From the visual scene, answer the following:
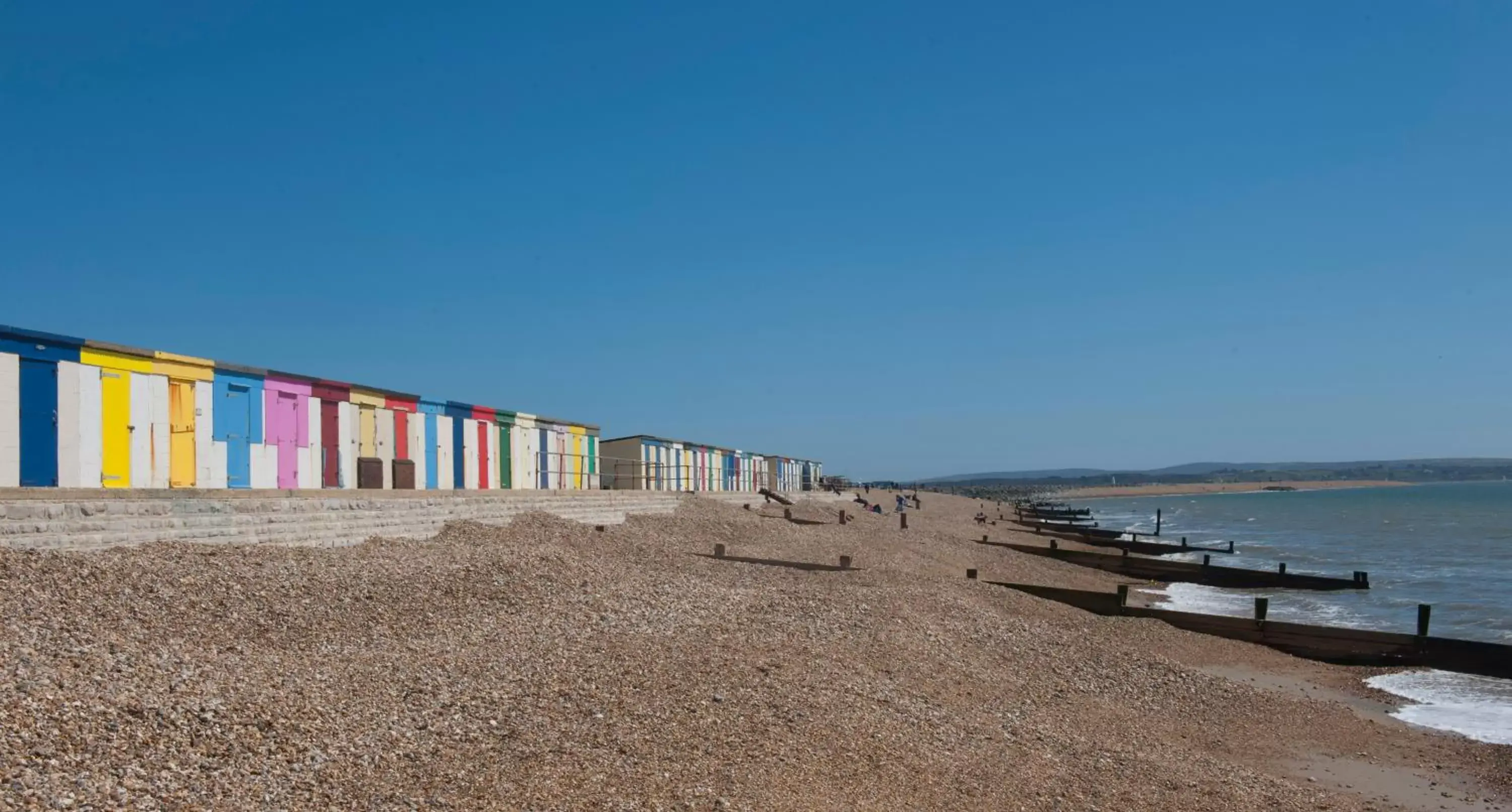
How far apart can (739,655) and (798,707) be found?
195 centimetres

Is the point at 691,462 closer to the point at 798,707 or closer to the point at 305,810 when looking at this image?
the point at 798,707

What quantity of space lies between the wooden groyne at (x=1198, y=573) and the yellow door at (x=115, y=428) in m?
31.9

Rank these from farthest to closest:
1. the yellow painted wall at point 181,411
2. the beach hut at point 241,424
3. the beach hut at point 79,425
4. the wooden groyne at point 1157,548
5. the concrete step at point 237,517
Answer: the wooden groyne at point 1157,548, the beach hut at point 241,424, the yellow painted wall at point 181,411, the beach hut at point 79,425, the concrete step at point 237,517

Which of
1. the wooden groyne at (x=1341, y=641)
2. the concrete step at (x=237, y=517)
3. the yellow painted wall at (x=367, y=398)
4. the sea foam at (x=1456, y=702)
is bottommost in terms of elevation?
the sea foam at (x=1456, y=702)

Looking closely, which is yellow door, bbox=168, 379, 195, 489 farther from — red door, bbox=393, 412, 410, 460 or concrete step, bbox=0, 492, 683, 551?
red door, bbox=393, 412, 410, 460

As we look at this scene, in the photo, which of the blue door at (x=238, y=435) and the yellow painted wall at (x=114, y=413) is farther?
the blue door at (x=238, y=435)

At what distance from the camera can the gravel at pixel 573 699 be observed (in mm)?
7863

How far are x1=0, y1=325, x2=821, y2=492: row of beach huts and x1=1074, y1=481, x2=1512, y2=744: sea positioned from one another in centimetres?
1905

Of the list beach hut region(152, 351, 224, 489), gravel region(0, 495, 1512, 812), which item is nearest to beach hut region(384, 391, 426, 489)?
beach hut region(152, 351, 224, 489)

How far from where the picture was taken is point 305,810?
7.19 m

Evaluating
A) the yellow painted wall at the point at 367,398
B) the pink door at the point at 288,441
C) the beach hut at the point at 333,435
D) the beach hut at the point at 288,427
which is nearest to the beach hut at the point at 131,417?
the beach hut at the point at 288,427

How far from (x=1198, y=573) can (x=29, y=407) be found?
3398cm

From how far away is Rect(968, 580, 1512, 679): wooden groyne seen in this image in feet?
62.1

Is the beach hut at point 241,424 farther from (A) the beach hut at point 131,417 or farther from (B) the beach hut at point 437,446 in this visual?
(B) the beach hut at point 437,446
